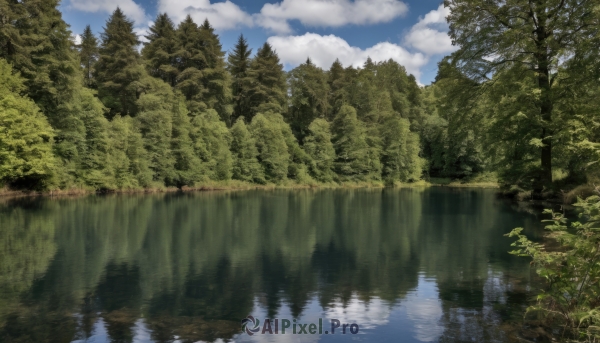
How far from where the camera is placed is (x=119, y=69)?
54.0m

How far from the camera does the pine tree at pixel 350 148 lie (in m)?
67.1

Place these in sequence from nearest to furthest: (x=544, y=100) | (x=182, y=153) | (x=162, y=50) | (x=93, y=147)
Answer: (x=544, y=100)
(x=93, y=147)
(x=182, y=153)
(x=162, y=50)

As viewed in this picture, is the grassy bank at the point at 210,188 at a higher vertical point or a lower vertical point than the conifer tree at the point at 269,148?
lower

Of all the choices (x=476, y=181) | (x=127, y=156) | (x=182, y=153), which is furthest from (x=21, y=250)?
(x=476, y=181)

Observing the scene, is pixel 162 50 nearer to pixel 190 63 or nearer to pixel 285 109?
pixel 190 63

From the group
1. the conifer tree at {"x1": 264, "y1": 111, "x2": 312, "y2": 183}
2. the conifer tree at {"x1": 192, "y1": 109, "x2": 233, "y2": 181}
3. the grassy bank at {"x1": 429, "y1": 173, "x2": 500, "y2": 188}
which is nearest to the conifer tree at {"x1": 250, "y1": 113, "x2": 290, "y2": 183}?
the conifer tree at {"x1": 264, "y1": 111, "x2": 312, "y2": 183}

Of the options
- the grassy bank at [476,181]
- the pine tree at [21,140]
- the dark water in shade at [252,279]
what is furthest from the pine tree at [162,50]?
the grassy bank at [476,181]

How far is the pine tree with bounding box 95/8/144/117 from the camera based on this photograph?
53.2m

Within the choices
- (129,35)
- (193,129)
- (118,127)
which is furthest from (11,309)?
(129,35)

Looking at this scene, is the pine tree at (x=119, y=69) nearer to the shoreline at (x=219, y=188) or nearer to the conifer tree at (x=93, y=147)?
the conifer tree at (x=93, y=147)

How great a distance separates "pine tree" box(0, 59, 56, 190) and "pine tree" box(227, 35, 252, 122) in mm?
32869

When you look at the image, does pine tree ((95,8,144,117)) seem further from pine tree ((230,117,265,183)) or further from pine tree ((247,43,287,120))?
pine tree ((247,43,287,120))

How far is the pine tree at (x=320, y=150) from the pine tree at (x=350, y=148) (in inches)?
75.7

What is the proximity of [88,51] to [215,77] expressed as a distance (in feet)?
57.3
